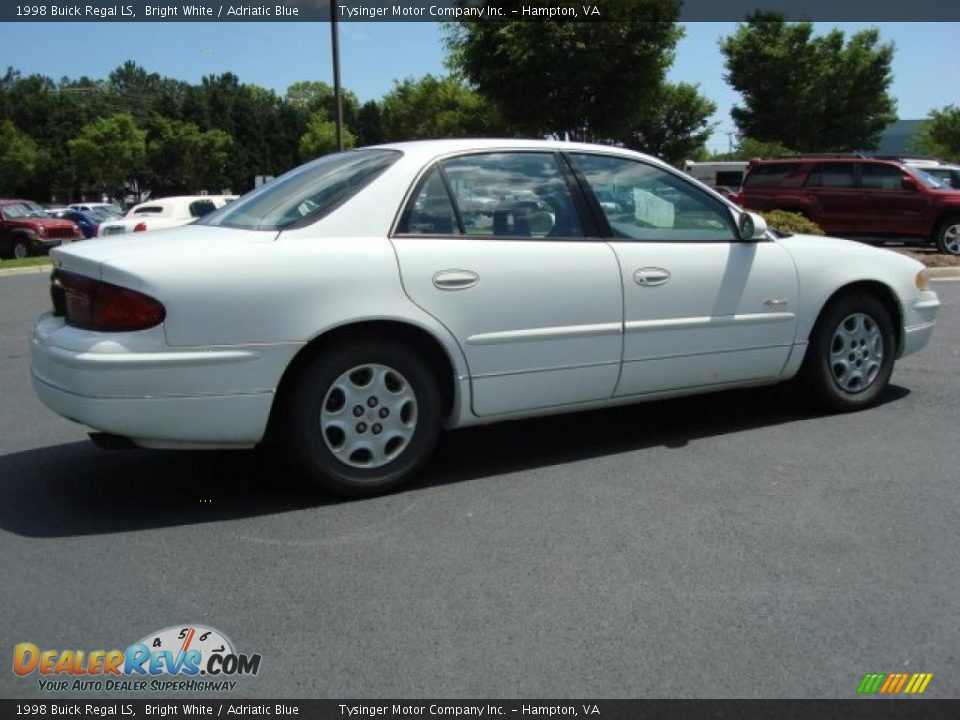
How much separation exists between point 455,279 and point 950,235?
45.5 feet

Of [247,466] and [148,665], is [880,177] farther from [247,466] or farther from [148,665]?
[148,665]

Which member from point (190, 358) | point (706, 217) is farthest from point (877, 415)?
point (190, 358)

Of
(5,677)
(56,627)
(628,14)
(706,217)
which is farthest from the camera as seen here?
(628,14)

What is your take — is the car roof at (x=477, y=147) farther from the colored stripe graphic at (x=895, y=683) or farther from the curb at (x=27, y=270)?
the curb at (x=27, y=270)

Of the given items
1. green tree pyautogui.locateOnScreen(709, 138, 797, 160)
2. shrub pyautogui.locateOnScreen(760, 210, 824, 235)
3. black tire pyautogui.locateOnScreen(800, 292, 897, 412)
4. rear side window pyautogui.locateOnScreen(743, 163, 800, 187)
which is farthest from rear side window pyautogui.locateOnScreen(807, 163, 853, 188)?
green tree pyautogui.locateOnScreen(709, 138, 797, 160)

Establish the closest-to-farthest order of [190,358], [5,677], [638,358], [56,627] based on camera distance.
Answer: [5,677] → [56,627] → [190,358] → [638,358]

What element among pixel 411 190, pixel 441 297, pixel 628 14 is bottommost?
pixel 441 297

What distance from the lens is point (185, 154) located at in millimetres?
67500

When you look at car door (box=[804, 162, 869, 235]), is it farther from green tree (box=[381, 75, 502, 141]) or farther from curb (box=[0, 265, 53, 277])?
green tree (box=[381, 75, 502, 141])

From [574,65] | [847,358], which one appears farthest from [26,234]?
[847,358]

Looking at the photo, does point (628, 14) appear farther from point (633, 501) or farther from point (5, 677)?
point (5, 677)

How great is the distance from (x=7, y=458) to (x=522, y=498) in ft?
8.96

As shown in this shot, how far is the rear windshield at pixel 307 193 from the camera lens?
4.23 m

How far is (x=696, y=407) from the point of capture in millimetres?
5836
